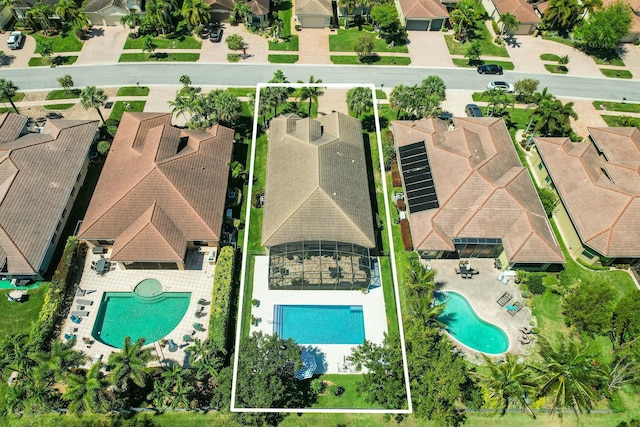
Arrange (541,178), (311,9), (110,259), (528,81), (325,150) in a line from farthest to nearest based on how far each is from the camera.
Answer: (311,9)
(528,81)
(541,178)
(325,150)
(110,259)

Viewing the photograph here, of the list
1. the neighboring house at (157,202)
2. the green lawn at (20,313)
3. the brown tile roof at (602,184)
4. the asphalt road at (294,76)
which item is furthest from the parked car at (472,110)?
the green lawn at (20,313)

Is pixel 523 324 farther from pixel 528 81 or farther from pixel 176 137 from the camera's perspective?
pixel 176 137

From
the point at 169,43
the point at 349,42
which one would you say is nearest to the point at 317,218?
the point at 349,42

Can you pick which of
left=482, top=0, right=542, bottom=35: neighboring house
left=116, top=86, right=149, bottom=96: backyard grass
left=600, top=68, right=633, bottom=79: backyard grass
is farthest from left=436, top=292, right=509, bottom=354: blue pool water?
left=482, top=0, right=542, bottom=35: neighboring house

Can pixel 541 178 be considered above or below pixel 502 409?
above

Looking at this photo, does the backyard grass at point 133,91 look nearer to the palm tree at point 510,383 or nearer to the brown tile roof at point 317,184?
the brown tile roof at point 317,184

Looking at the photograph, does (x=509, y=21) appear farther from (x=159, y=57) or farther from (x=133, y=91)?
(x=133, y=91)

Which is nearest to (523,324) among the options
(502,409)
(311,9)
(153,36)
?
(502,409)
